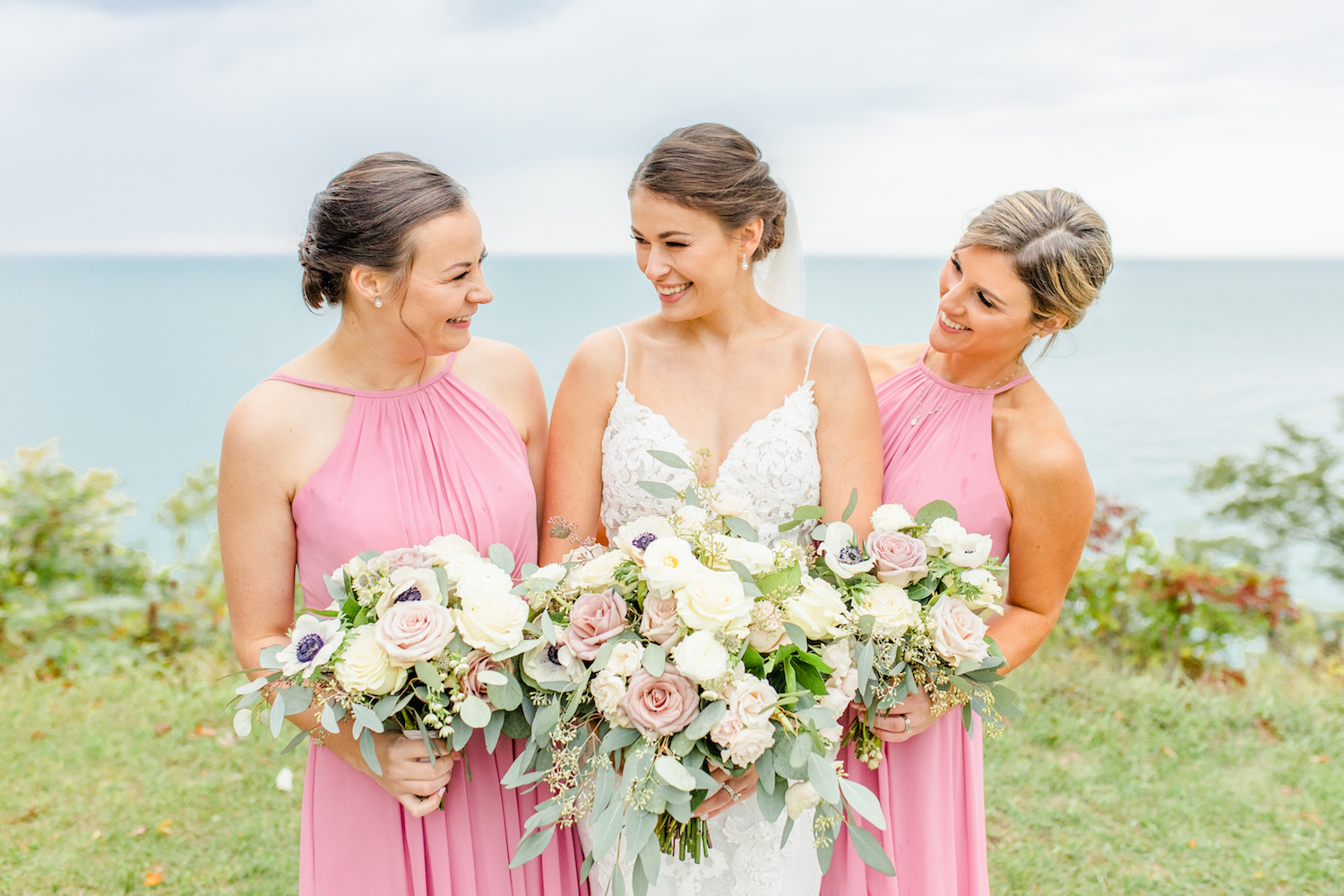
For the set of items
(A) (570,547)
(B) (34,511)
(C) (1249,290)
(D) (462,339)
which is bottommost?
(C) (1249,290)

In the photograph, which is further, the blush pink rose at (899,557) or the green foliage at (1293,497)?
the green foliage at (1293,497)

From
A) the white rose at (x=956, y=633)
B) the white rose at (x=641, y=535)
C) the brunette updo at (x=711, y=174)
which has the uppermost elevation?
the brunette updo at (x=711, y=174)

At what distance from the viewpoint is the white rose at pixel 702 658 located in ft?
6.13

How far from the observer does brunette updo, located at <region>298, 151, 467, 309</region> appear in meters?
2.45

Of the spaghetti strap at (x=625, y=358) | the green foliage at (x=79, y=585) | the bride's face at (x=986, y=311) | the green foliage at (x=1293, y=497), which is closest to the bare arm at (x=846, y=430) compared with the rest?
the bride's face at (x=986, y=311)

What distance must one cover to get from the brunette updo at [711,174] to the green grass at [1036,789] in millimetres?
3435

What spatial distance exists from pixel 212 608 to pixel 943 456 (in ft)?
19.1

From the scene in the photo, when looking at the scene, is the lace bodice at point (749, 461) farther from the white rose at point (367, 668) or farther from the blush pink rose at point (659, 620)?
the white rose at point (367, 668)

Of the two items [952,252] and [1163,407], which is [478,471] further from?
[1163,407]

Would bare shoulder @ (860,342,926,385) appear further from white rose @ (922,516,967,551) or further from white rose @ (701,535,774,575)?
white rose @ (701,535,774,575)

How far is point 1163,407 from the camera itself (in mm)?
25234

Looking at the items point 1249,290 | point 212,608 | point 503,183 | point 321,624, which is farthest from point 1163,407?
point 1249,290

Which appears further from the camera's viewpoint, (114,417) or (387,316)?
(114,417)

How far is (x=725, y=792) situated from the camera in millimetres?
2193
